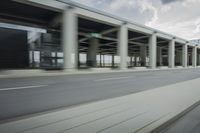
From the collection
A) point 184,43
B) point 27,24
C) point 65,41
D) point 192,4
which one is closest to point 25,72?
point 65,41

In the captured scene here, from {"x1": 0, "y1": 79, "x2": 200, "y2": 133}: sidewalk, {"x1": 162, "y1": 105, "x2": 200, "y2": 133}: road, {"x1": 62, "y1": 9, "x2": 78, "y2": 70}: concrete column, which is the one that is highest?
{"x1": 62, "y1": 9, "x2": 78, "y2": 70}: concrete column

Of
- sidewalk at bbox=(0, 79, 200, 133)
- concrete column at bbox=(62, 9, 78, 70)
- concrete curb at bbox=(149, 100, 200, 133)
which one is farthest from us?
concrete column at bbox=(62, 9, 78, 70)

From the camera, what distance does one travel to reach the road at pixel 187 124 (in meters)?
3.64

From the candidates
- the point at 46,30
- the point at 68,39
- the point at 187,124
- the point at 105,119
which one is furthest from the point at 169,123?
the point at 46,30

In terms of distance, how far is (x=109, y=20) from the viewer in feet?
93.1

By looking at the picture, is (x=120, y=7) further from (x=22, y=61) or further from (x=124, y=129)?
(x=22, y=61)

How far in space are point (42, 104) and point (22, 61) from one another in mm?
21218

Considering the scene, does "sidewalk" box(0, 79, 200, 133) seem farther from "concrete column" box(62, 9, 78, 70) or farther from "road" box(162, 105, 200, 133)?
"concrete column" box(62, 9, 78, 70)

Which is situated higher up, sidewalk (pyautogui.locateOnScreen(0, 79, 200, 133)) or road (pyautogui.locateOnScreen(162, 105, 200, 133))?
sidewalk (pyautogui.locateOnScreen(0, 79, 200, 133))

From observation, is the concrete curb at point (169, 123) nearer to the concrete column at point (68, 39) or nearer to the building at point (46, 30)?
the concrete column at point (68, 39)

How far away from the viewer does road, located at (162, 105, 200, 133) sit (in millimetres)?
3641

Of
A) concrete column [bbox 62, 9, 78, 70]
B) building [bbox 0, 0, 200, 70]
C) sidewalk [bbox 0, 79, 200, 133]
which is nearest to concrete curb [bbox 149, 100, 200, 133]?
sidewalk [bbox 0, 79, 200, 133]

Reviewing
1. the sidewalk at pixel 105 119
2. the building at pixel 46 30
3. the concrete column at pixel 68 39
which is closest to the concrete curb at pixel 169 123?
the sidewalk at pixel 105 119

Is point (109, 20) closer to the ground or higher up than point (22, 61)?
higher up
